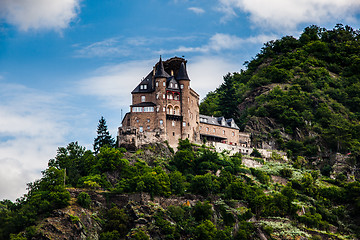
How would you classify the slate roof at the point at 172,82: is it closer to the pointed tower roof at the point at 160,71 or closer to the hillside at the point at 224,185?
the pointed tower roof at the point at 160,71

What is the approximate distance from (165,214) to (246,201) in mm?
13253

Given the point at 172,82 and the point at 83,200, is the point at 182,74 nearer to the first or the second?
the point at 172,82

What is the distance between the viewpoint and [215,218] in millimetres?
76312

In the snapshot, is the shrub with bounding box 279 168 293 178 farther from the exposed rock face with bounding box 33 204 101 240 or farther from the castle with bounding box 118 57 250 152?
the exposed rock face with bounding box 33 204 101 240

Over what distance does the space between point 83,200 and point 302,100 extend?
5706 centimetres

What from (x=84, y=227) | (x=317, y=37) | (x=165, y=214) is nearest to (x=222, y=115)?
(x=165, y=214)

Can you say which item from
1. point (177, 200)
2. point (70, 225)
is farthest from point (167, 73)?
point (70, 225)

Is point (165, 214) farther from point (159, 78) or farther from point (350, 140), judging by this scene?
point (350, 140)

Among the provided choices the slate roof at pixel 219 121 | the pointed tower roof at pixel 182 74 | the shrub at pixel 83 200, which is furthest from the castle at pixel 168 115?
the shrub at pixel 83 200

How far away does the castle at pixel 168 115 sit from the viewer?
88062 millimetres

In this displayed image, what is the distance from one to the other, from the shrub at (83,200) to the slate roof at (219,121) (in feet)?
102

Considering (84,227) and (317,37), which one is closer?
(84,227)

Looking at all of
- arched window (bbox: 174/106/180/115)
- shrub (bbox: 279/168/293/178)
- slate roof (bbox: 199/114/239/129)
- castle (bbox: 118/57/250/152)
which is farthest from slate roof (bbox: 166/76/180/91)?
shrub (bbox: 279/168/293/178)

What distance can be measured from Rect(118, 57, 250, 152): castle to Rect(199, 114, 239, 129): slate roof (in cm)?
21
